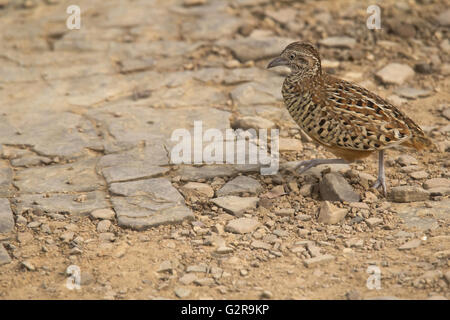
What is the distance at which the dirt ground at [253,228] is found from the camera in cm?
425

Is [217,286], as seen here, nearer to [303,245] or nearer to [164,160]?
[303,245]

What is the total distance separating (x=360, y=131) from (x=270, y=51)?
300cm

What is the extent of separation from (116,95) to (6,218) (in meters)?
2.51

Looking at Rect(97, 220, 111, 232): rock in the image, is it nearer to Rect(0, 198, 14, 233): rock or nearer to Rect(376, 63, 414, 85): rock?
Rect(0, 198, 14, 233): rock

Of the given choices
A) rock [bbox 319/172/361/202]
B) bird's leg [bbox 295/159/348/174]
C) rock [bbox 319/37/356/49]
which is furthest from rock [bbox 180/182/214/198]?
rock [bbox 319/37/356/49]

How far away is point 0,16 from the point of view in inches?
356

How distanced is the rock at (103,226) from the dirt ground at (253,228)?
0.03ft

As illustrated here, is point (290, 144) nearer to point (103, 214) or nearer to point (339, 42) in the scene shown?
point (103, 214)

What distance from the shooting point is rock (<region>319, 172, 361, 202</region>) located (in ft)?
17.0

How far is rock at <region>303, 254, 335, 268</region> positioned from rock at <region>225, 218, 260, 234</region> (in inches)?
23.1

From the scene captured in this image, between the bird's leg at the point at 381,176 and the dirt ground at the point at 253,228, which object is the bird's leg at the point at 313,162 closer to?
the dirt ground at the point at 253,228

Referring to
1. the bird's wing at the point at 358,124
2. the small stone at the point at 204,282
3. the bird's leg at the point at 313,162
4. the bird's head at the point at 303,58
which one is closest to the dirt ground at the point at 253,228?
the small stone at the point at 204,282

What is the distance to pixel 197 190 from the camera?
17.7 feet

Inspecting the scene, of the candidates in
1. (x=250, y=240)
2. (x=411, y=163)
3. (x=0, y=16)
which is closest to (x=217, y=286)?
(x=250, y=240)
